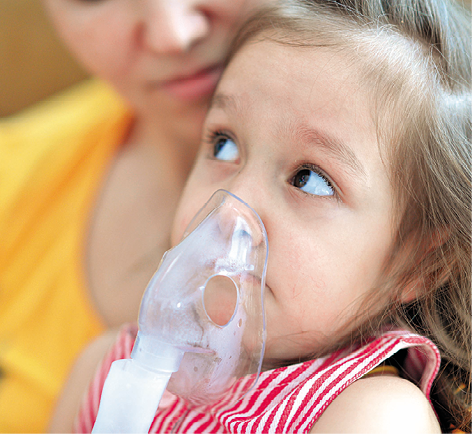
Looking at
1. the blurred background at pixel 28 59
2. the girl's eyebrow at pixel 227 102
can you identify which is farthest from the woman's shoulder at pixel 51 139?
the girl's eyebrow at pixel 227 102

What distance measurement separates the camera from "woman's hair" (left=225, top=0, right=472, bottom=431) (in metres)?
0.70

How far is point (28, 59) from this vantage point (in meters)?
1.86

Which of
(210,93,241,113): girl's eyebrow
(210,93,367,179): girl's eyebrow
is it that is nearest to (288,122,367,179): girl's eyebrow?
(210,93,367,179): girl's eyebrow

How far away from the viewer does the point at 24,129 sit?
1.40m

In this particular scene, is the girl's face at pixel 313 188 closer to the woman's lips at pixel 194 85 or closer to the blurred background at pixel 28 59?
the woman's lips at pixel 194 85

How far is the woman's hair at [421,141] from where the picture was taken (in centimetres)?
70

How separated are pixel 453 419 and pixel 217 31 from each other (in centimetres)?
79

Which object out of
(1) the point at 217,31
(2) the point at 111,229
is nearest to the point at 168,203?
(2) the point at 111,229

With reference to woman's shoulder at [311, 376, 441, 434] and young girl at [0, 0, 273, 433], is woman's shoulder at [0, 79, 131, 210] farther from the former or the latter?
woman's shoulder at [311, 376, 441, 434]

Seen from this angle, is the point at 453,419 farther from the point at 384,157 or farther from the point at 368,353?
the point at 384,157

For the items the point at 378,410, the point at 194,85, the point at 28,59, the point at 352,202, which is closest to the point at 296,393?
the point at 378,410

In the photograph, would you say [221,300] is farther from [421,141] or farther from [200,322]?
[421,141]

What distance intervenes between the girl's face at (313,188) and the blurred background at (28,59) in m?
1.43

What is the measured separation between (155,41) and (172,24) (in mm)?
49
